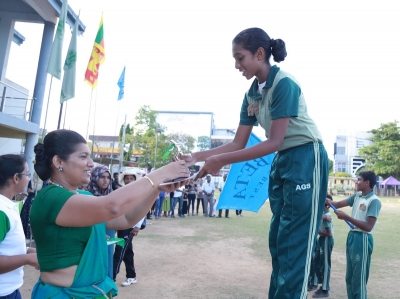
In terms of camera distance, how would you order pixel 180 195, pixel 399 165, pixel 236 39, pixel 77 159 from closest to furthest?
pixel 77 159
pixel 236 39
pixel 180 195
pixel 399 165

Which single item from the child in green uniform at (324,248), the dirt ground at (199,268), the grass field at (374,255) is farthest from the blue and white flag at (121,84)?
the child in green uniform at (324,248)

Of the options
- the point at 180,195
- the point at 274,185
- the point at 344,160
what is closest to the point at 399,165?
the point at 344,160

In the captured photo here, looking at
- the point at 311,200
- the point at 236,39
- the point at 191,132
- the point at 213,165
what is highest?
the point at 191,132

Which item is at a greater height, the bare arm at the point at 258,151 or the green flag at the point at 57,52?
the green flag at the point at 57,52

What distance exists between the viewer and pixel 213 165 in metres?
2.24

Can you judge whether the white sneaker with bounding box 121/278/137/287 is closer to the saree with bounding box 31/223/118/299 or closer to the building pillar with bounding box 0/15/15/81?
the saree with bounding box 31/223/118/299

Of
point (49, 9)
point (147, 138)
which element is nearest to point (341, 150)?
point (147, 138)

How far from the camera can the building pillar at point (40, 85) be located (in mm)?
12608

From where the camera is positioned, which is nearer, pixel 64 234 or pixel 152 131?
pixel 64 234

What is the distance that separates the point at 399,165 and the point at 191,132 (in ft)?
186

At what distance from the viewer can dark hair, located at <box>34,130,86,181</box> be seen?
2143 mm

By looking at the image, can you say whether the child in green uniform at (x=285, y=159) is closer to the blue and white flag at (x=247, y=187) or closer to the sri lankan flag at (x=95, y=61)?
the blue and white flag at (x=247, y=187)

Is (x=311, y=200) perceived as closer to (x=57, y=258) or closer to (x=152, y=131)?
(x=57, y=258)

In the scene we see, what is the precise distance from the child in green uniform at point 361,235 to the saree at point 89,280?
362 centimetres
